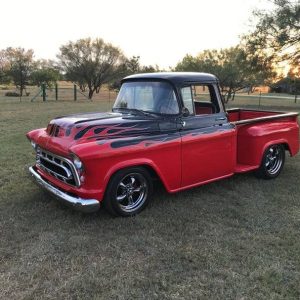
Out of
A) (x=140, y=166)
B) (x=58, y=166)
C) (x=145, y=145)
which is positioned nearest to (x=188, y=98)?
(x=145, y=145)

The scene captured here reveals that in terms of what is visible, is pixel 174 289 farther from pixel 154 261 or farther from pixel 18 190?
pixel 18 190

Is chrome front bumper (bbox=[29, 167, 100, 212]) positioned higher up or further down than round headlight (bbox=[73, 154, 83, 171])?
further down

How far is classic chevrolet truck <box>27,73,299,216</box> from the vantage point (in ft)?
14.0

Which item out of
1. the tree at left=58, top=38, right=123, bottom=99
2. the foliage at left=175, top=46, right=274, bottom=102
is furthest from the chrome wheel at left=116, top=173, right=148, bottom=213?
the tree at left=58, top=38, right=123, bottom=99

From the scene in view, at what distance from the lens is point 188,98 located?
513cm

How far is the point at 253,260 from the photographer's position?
145 inches

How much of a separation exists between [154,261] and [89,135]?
163 cm

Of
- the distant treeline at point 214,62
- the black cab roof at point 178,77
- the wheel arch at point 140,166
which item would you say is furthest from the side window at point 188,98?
the distant treeline at point 214,62

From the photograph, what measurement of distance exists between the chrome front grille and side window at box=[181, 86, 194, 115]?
178 cm

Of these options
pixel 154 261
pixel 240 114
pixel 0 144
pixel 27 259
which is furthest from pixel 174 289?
pixel 0 144

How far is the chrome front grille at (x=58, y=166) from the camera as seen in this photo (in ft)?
14.1

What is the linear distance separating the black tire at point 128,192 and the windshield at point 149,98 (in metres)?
0.92

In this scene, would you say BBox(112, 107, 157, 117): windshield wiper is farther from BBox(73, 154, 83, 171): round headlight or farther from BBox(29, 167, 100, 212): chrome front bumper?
BBox(29, 167, 100, 212): chrome front bumper

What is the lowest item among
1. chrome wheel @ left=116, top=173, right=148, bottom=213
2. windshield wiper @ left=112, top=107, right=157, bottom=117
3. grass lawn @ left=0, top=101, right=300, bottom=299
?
grass lawn @ left=0, top=101, right=300, bottom=299
